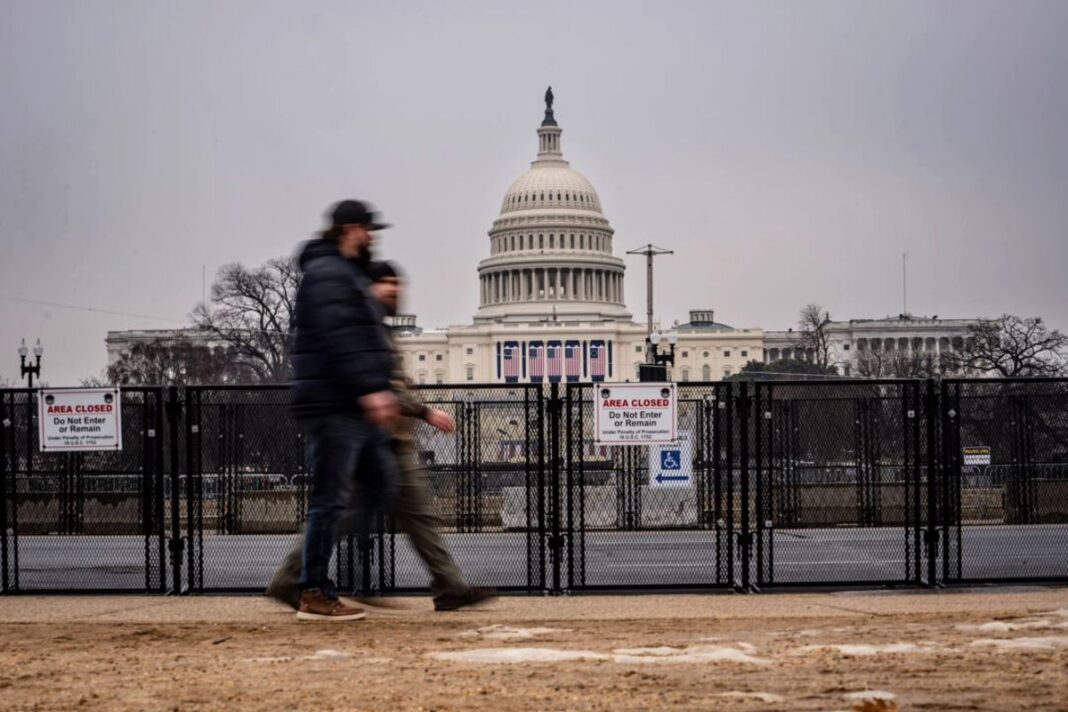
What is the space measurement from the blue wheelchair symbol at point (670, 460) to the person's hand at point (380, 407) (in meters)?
4.62

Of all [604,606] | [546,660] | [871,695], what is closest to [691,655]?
[546,660]

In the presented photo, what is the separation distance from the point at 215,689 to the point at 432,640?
1576 millimetres

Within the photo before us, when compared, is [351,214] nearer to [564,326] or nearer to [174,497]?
[174,497]

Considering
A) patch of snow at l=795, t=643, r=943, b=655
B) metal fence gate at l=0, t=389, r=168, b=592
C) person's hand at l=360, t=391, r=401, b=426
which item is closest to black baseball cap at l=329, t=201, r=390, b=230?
person's hand at l=360, t=391, r=401, b=426

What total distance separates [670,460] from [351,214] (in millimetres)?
4681

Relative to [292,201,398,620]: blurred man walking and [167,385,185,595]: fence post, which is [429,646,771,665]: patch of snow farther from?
[167,385,185,595]: fence post

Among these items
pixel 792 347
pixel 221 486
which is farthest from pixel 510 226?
pixel 221 486

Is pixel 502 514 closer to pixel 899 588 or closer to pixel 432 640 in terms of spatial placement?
pixel 899 588

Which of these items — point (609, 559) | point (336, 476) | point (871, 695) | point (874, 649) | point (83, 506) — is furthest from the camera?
point (83, 506)

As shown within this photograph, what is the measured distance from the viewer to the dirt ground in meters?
6.04

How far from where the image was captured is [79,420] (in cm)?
1212

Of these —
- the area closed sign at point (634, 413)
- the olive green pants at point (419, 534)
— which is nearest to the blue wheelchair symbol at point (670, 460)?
the area closed sign at point (634, 413)

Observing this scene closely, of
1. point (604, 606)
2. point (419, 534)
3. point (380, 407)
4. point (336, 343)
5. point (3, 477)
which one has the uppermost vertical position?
point (336, 343)

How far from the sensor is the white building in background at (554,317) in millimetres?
154750
